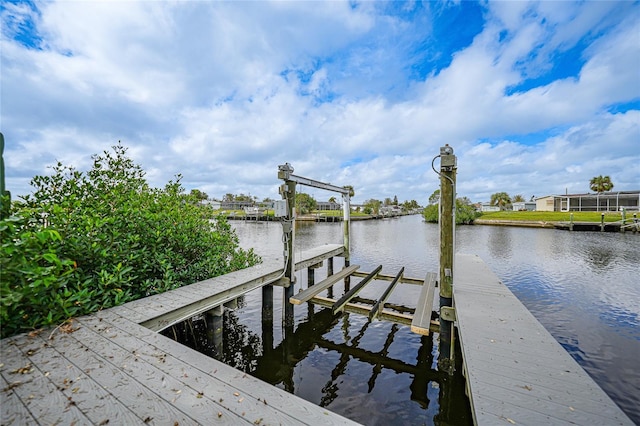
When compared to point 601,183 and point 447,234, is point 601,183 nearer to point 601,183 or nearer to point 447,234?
point 601,183

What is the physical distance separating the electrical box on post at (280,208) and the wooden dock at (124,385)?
2.73 m

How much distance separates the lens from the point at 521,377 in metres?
2.12

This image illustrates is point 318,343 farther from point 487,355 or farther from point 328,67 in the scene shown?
point 328,67

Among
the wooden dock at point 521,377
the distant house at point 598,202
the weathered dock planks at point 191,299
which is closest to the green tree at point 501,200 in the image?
the distant house at point 598,202

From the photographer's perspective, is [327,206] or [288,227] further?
[327,206]

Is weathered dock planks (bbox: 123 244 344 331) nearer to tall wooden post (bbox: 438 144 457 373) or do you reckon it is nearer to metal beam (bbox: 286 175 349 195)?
metal beam (bbox: 286 175 349 195)

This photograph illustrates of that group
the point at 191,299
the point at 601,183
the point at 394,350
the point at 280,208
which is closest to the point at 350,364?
the point at 394,350

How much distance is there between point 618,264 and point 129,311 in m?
18.0

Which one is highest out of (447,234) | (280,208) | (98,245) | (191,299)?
(280,208)

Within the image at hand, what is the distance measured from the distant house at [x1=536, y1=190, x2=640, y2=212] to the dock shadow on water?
47.4m

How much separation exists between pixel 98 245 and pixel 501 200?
84.0m

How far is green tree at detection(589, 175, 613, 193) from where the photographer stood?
44062 millimetres

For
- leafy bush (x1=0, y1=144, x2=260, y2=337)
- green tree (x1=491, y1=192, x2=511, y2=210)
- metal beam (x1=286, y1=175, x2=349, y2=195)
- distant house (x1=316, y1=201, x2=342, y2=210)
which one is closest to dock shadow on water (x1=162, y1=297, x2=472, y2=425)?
leafy bush (x1=0, y1=144, x2=260, y2=337)

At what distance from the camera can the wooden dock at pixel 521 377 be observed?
1681mm
